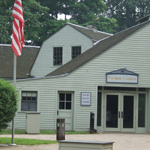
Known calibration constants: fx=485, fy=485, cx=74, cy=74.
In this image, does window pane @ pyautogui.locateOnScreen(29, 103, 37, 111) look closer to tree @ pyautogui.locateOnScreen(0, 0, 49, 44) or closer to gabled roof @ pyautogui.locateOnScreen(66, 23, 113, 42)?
gabled roof @ pyautogui.locateOnScreen(66, 23, 113, 42)

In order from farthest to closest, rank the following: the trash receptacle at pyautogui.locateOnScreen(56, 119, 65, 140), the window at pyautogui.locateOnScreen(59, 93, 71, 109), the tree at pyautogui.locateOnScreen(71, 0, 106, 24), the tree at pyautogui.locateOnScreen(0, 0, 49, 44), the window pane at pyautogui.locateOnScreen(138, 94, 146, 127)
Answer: the tree at pyautogui.locateOnScreen(71, 0, 106, 24)
the tree at pyautogui.locateOnScreen(0, 0, 49, 44)
the window pane at pyautogui.locateOnScreen(138, 94, 146, 127)
the window at pyautogui.locateOnScreen(59, 93, 71, 109)
the trash receptacle at pyautogui.locateOnScreen(56, 119, 65, 140)

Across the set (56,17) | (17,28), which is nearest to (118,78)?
(17,28)

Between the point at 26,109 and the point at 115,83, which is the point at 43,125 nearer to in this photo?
the point at 26,109

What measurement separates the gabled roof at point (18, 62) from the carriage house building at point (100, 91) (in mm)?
12570

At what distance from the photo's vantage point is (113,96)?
2842 centimetres

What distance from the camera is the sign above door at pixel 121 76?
27.8 meters

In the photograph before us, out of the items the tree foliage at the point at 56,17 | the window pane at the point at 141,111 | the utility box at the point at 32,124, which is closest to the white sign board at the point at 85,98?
the window pane at the point at 141,111

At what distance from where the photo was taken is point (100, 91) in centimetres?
2839

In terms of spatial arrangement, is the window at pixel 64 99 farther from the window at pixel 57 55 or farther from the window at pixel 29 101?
the window at pixel 57 55

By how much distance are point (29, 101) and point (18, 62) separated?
14.8 m

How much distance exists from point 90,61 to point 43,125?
14.9 ft

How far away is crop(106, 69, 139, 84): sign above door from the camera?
2781 centimetres

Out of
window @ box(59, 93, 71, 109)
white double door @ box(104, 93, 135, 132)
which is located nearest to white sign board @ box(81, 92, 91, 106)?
window @ box(59, 93, 71, 109)

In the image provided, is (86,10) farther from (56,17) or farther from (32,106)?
(32,106)
